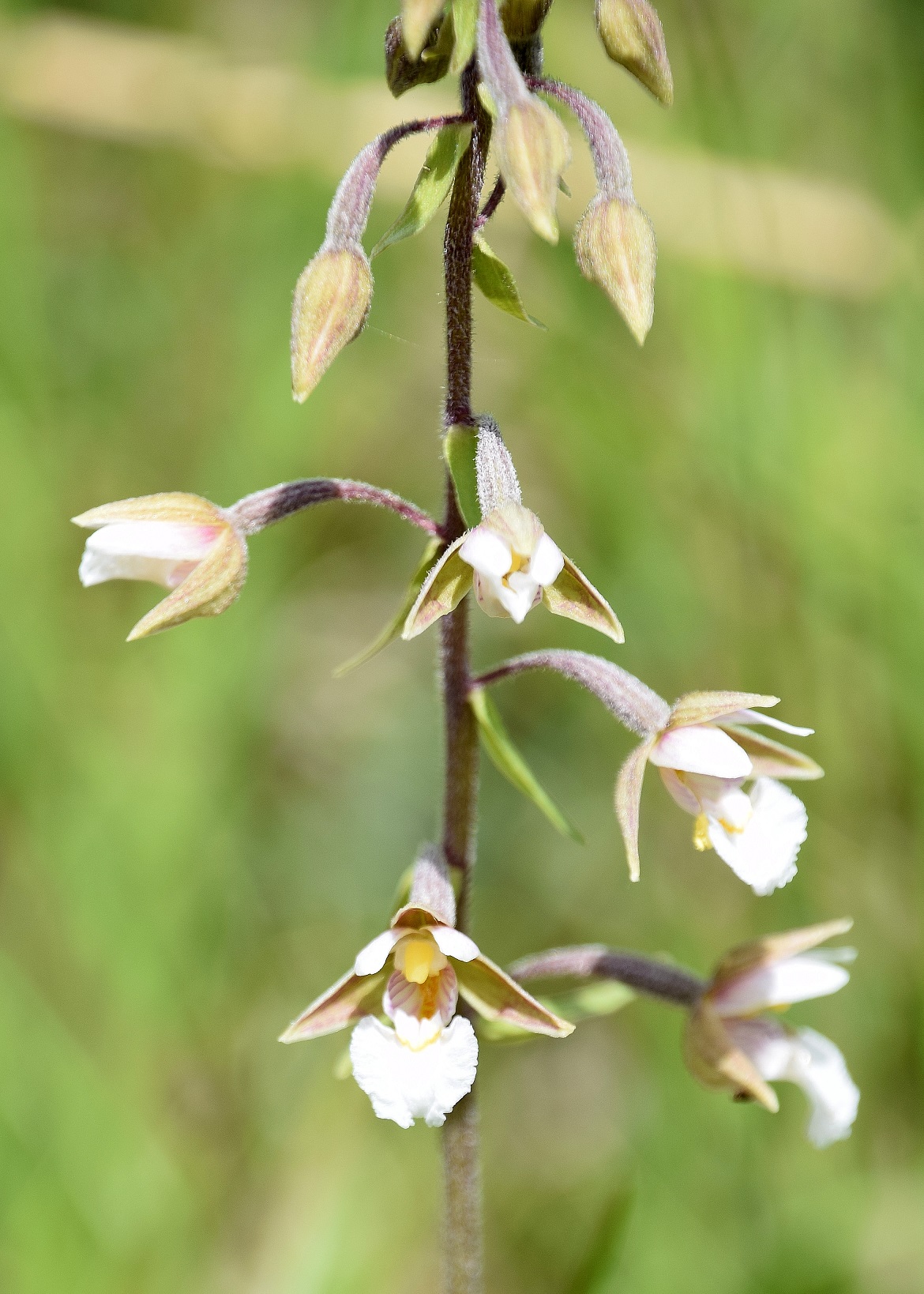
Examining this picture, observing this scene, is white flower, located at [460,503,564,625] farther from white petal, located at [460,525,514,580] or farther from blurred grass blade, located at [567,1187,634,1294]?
blurred grass blade, located at [567,1187,634,1294]

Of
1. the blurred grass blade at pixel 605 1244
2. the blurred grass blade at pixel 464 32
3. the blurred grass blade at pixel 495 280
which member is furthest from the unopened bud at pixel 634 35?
the blurred grass blade at pixel 605 1244

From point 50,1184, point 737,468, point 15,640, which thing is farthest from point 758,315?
point 50,1184

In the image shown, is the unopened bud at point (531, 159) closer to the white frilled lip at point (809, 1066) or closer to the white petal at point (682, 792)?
the white petal at point (682, 792)

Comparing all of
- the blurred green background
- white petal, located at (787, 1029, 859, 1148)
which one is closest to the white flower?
white petal, located at (787, 1029, 859, 1148)

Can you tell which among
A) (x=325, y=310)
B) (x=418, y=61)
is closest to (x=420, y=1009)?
(x=325, y=310)

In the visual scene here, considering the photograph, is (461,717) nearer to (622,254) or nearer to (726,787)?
(726,787)

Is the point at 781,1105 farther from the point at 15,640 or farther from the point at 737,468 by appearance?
the point at 15,640
